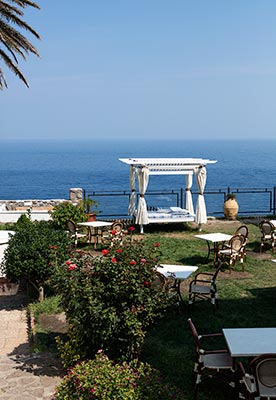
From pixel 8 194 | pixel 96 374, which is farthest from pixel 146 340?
pixel 8 194

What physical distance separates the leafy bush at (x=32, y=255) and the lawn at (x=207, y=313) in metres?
2.50

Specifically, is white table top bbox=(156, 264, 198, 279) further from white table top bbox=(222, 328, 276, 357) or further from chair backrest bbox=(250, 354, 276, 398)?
chair backrest bbox=(250, 354, 276, 398)

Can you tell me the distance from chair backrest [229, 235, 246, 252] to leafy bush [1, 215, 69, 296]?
3.65 m

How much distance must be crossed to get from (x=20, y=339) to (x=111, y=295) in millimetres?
2677

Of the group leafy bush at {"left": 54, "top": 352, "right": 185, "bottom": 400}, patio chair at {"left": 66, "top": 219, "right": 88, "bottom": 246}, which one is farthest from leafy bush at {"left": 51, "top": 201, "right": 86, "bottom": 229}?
leafy bush at {"left": 54, "top": 352, "right": 185, "bottom": 400}

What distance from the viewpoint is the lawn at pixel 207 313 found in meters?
7.14

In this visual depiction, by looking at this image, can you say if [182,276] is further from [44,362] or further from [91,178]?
[91,178]

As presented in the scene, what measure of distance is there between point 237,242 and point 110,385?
7.09 m

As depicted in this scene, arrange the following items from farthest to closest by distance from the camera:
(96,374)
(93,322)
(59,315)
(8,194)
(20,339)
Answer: (8,194), (59,315), (20,339), (93,322), (96,374)

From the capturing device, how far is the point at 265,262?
13.2 metres

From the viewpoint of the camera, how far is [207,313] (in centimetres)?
946

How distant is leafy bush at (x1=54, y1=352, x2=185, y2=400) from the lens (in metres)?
5.72

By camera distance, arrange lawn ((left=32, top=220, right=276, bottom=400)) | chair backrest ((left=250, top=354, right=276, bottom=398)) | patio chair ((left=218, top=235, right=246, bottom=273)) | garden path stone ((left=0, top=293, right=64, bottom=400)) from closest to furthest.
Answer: chair backrest ((left=250, top=354, right=276, bottom=398))
garden path stone ((left=0, top=293, right=64, bottom=400))
lawn ((left=32, top=220, right=276, bottom=400))
patio chair ((left=218, top=235, right=246, bottom=273))

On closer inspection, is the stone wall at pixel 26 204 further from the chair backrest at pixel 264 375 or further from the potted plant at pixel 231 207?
the chair backrest at pixel 264 375
